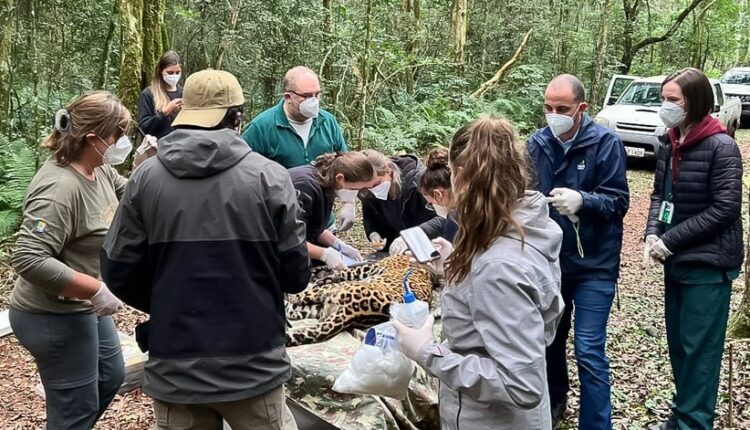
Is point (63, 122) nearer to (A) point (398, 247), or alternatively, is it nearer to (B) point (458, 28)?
(A) point (398, 247)

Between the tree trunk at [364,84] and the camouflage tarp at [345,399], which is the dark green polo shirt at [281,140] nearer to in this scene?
the camouflage tarp at [345,399]

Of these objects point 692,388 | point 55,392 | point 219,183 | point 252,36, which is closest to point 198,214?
point 219,183

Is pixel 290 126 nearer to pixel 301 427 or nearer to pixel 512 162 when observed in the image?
pixel 301 427

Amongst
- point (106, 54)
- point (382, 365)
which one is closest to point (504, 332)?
point (382, 365)

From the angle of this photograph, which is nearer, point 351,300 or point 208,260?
point 208,260

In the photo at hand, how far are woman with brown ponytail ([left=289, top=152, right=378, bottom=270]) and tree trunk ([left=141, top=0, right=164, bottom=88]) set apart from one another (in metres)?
4.16

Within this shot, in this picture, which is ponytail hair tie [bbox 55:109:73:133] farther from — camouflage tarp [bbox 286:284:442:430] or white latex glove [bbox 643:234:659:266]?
white latex glove [bbox 643:234:659:266]

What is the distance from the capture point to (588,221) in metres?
3.55

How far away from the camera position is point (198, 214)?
210cm

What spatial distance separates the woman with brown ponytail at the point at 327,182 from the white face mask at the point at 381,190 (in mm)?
125

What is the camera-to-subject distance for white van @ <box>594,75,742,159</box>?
1253 cm

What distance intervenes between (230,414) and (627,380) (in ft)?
10.9

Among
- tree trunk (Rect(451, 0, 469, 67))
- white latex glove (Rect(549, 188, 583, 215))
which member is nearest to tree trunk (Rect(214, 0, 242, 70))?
tree trunk (Rect(451, 0, 469, 67))

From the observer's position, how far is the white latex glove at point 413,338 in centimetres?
215
